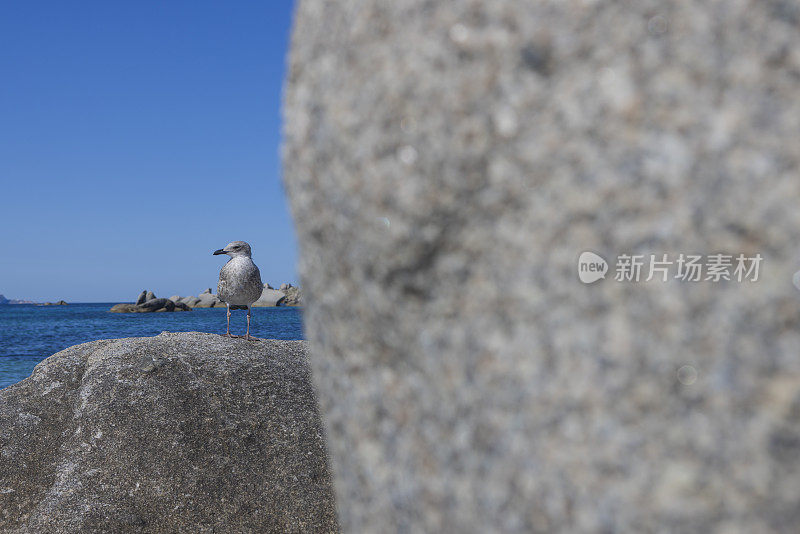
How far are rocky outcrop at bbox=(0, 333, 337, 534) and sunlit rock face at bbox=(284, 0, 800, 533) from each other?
158 inches

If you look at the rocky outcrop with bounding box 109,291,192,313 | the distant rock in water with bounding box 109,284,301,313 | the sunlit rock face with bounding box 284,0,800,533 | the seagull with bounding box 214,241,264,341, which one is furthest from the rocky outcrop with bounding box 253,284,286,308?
the sunlit rock face with bounding box 284,0,800,533

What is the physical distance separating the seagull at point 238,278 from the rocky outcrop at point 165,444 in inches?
27.7

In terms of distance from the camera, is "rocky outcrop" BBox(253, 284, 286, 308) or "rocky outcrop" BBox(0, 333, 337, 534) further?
"rocky outcrop" BBox(253, 284, 286, 308)

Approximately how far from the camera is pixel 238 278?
665 cm

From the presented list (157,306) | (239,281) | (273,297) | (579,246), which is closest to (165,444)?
(239,281)

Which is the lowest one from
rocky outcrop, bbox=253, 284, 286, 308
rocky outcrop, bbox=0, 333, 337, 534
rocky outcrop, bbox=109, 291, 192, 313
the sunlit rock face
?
rocky outcrop, bbox=0, 333, 337, 534

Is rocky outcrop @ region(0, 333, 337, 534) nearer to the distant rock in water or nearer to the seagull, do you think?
the seagull

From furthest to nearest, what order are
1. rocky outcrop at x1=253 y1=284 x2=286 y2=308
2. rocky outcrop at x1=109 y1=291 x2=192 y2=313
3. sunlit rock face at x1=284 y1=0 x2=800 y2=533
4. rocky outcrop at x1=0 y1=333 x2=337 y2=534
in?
rocky outcrop at x1=253 y1=284 x2=286 y2=308
rocky outcrop at x1=109 y1=291 x2=192 y2=313
rocky outcrop at x1=0 y1=333 x2=337 y2=534
sunlit rock face at x1=284 y1=0 x2=800 y2=533

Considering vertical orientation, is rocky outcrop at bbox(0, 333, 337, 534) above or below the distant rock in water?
below

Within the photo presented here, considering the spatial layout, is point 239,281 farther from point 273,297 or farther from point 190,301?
point 190,301

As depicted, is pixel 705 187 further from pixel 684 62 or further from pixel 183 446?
pixel 183 446

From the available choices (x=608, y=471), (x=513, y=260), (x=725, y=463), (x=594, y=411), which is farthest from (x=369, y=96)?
(x=725, y=463)

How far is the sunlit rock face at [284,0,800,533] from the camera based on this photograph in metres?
1.17

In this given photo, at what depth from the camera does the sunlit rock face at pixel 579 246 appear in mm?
1168
